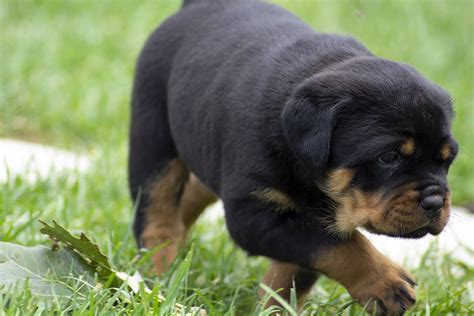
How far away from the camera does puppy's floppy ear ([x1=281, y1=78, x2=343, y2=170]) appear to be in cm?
338

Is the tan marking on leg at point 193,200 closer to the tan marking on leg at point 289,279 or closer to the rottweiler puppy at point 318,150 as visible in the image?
the rottweiler puppy at point 318,150

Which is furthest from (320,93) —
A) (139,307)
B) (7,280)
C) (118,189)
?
(118,189)

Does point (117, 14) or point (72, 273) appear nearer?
point (72, 273)

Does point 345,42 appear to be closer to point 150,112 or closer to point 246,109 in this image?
point 246,109

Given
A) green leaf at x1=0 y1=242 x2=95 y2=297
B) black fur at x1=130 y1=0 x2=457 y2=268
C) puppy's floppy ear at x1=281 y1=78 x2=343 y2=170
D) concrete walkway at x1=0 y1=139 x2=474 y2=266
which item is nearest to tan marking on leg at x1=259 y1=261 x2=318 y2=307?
black fur at x1=130 y1=0 x2=457 y2=268

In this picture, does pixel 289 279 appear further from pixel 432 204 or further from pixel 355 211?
pixel 432 204

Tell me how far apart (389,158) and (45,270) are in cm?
138

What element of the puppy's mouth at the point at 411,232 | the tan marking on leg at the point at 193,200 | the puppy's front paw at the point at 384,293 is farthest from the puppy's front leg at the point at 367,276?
the tan marking on leg at the point at 193,200

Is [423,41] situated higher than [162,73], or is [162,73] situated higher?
[162,73]

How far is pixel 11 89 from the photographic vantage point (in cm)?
737

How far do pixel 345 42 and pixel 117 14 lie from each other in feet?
19.7

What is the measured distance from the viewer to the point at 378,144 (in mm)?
3336

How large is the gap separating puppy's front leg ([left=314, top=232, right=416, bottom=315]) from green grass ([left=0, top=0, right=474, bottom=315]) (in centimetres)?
20

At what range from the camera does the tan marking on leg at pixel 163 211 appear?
473cm
